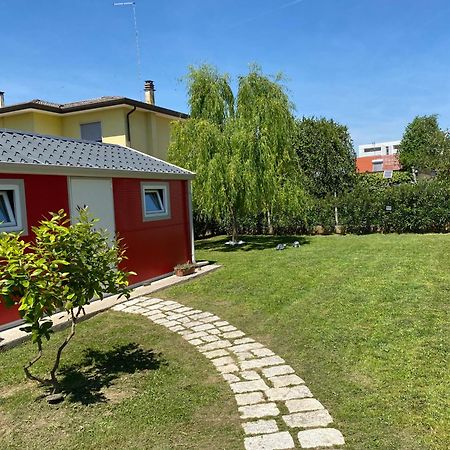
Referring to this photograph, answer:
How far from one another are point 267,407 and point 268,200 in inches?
452

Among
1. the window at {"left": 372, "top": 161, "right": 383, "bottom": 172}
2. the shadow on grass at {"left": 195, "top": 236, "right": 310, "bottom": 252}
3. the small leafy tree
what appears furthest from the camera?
the window at {"left": 372, "top": 161, "right": 383, "bottom": 172}

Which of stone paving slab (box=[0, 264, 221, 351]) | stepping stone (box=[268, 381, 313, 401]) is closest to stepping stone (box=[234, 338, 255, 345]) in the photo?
stepping stone (box=[268, 381, 313, 401])

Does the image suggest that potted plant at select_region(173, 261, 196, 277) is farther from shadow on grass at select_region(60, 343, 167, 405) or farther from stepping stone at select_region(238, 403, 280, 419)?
stepping stone at select_region(238, 403, 280, 419)

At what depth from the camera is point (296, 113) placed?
1603 cm

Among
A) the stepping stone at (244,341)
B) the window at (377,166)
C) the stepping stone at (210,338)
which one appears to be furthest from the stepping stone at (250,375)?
the window at (377,166)

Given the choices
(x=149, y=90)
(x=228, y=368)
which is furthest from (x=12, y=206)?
(x=149, y=90)

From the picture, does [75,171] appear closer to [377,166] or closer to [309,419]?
[309,419]

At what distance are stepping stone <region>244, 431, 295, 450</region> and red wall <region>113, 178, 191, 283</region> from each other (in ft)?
20.0

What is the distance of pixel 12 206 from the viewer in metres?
6.76

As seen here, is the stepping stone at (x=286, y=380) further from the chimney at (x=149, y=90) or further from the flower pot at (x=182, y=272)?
the chimney at (x=149, y=90)

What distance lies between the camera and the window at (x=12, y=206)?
6613 millimetres

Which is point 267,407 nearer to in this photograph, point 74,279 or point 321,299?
point 74,279

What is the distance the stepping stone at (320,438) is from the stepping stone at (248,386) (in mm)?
903

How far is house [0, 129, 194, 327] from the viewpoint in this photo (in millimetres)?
6801
